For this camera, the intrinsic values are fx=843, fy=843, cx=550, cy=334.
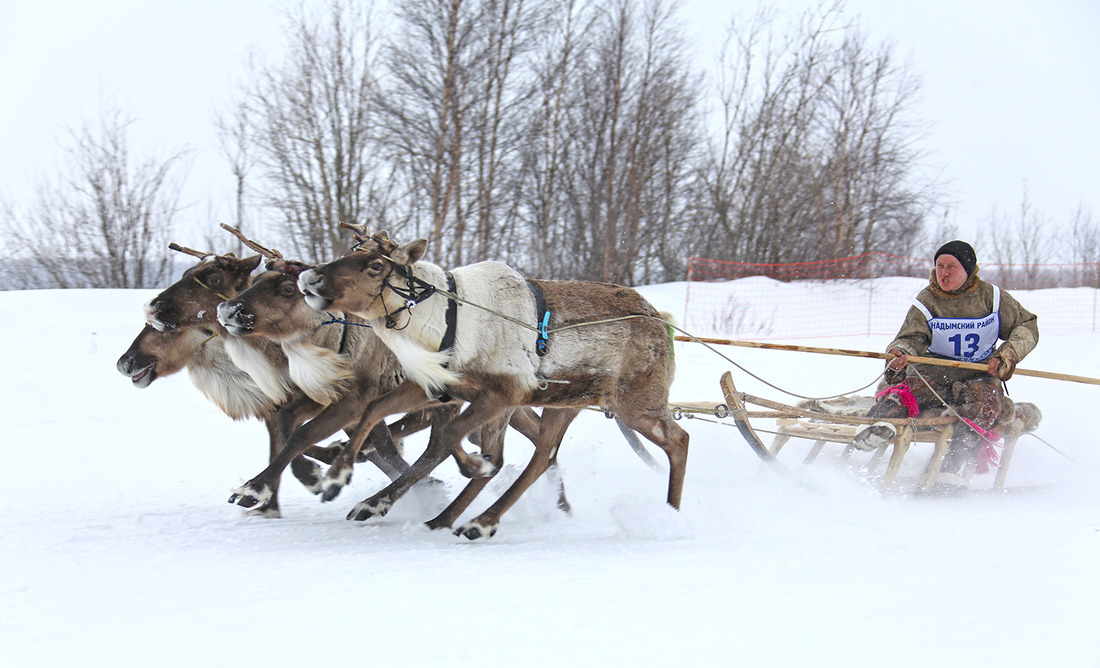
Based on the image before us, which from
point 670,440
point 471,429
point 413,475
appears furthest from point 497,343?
point 670,440

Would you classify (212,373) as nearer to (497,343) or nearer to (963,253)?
(497,343)

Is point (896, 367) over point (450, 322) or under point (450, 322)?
under

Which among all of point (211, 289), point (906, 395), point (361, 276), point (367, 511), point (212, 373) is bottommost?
point (367, 511)

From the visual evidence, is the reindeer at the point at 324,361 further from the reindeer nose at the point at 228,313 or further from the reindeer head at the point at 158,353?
the reindeer head at the point at 158,353

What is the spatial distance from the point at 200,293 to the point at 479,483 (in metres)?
2.03

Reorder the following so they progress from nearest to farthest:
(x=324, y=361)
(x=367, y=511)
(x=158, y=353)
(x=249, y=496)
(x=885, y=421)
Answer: (x=249, y=496), (x=324, y=361), (x=367, y=511), (x=158, y=353), (x=885, y=421)

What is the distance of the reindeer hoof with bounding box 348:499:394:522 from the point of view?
5012mm

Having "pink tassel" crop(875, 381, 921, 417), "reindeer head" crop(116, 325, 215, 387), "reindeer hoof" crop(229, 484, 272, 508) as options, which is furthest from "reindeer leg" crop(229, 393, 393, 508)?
"pink tassel" crop(875, 381, 921, 417)

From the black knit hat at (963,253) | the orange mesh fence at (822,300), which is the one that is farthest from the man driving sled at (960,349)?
the orange mesh fence at (822,300)

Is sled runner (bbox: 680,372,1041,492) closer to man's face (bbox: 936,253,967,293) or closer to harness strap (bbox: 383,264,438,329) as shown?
man's face (bbox: 936,253,967,293)

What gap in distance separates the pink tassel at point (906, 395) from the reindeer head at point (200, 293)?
456 centimetres

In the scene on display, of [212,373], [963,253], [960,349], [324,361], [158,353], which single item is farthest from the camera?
[960,349]

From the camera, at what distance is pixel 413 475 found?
530cm

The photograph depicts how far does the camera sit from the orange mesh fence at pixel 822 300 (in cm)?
1473
